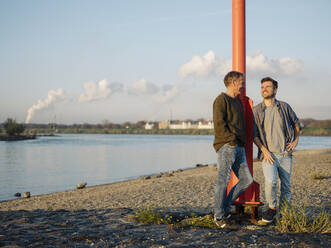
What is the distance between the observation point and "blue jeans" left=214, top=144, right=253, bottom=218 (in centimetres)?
414

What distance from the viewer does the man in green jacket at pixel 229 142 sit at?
406 cm

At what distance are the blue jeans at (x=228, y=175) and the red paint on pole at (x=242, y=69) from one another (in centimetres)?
28

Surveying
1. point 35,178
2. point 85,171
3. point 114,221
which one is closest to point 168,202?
point 114,221

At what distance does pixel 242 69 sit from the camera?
4.76 meters

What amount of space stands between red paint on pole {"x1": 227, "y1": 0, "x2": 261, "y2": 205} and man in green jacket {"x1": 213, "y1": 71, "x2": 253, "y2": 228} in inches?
12.6

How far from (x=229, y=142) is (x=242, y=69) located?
1253mm

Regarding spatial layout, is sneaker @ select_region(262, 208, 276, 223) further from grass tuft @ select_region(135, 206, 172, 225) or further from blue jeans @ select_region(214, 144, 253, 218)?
grass tuft @ select_region(135, 206, 172, 225)

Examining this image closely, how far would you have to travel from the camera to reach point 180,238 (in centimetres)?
387

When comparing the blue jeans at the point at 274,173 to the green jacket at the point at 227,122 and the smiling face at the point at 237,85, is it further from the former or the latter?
the smiling face at the point at 237,85

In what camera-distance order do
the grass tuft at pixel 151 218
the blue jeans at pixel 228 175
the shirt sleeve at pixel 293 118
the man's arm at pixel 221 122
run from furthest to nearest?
1. the grass tuft at pixel 151 218
2. the shirt sleeve at pixel 293 118
3. the blue jeans at pixel 228 175
4. the man's arm at pixel 221 122

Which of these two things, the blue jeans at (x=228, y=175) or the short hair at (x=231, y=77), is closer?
the blue jeans at (x=228, y=175)

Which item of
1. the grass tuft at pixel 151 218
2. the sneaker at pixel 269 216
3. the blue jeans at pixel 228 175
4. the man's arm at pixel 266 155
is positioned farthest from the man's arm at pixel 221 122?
the grass tuft at pixel 151 218

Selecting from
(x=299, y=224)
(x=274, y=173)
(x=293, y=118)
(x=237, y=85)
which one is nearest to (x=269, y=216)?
(x=299, y=224)

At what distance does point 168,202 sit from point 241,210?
288 centimetres
